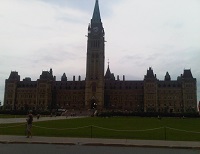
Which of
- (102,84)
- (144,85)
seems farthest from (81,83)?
(144,85)

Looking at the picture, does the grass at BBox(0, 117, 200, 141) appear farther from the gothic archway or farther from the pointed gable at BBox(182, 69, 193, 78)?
the pointed gable at BBox(182, 69, 193, 78)

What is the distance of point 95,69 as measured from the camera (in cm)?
13638

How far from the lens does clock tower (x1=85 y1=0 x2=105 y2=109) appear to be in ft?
445

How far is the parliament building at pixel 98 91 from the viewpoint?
13662 centimetres

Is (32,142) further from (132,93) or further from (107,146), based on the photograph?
(132,93)

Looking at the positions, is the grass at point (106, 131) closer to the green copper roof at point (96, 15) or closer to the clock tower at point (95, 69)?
the clock tower at point (95, 69)

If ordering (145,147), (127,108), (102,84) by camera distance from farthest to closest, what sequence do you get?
1. (127,108)
2. (102,84)
3. (145,147)

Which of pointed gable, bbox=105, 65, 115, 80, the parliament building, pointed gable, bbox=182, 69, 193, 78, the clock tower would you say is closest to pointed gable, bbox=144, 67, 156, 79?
the parliament building

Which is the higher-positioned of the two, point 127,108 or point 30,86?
point 30,86

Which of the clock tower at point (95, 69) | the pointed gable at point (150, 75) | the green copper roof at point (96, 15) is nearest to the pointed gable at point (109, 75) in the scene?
the pointed gable at point (150, 75)

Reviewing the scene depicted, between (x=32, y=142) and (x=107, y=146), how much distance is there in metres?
4.44

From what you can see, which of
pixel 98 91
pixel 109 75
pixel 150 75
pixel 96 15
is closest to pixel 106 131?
pixel 98 91

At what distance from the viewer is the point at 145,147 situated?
17.4 metres

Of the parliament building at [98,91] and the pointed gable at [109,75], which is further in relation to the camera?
the pointed gable at [109,75]
